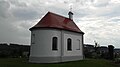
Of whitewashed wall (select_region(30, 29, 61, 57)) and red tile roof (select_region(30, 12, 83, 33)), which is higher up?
red tile roof (select_region(30, 12, 83, 33))

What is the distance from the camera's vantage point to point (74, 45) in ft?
104

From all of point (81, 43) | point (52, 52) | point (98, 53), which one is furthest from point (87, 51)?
point (52, 52)

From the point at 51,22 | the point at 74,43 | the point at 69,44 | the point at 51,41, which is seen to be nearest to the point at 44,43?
the point at 51,41

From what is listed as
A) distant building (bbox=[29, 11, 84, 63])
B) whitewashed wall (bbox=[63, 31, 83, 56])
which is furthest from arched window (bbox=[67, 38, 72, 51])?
whitewashed wall (bbox=[63, 31, 83, 56])

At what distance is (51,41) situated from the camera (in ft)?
89.4

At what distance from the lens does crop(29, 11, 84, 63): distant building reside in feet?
88.4

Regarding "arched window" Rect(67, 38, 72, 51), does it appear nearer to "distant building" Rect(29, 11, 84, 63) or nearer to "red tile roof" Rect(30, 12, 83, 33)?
"distant building" Rect(29, 11, 84, 63)

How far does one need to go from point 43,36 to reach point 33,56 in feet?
10.8

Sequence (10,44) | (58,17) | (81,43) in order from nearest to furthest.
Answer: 1. (58,17)
2. (81,43)
3. (10,44)

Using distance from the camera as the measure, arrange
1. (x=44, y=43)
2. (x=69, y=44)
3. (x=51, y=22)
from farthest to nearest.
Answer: (x=69, y=44) → (x=51, y=22) → (x=44, y=43)

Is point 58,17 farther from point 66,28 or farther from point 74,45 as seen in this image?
point 74,45

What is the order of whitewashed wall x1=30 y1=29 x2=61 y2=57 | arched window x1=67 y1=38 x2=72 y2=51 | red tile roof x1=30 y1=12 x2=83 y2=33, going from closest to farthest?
whitewashed wall x1=30 y1=29 x2=61 y2=57
red tile roof x1=30 y1=12 x2=83 y2=33
arched window x1=67 y1=38 x2=72 y2=51

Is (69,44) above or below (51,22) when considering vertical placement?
below

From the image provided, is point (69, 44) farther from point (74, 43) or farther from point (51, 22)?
point (51, 22)
